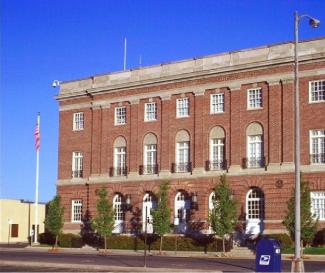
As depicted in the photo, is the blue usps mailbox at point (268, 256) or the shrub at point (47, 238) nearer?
the blue usps mailbox at point (268, 256)

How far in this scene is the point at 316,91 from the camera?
47.8 metres

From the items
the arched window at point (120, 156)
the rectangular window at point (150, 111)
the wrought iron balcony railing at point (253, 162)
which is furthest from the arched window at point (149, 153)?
the wrought iron balcony railing at point (253, 162)

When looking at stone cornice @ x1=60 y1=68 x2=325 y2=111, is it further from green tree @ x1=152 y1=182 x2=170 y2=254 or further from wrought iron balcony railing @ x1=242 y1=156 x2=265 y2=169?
green tree @ x1=152 y1=182 x2=170 y2=254

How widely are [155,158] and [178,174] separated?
127 inches

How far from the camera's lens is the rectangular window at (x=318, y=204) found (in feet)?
152

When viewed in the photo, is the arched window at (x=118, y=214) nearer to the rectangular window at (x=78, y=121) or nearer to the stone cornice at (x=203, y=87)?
the rectangular window at (x=78, y=121)

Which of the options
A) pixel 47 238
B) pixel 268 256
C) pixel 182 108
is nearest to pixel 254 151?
pixel 182 108

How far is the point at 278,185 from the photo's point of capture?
158 feet

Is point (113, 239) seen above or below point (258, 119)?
below

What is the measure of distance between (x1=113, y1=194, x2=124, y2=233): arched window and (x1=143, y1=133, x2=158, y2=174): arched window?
12.3 feet

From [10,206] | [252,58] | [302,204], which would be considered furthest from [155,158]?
[10,206]

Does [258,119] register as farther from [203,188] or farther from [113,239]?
[113,239]

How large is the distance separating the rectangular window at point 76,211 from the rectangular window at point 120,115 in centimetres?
817

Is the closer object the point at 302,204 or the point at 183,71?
the point at 302,204
